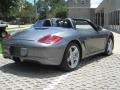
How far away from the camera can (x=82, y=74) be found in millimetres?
7820

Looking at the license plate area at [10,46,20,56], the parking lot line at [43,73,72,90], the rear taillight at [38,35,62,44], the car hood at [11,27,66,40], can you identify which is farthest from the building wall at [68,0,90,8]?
the parking lot line at [43,73,72,90]

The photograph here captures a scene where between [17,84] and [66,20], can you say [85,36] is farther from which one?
[17,84]

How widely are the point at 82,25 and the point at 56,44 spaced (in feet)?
6.08

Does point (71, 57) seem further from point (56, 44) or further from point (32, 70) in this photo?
point (32, 70)

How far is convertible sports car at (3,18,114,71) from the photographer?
7637 mm

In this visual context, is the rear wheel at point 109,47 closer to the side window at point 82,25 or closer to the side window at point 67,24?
the side window at point 82,25

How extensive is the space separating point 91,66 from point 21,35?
2137 mm

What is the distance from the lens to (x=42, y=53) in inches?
298

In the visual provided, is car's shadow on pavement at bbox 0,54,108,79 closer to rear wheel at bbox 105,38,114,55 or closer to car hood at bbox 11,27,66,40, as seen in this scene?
car hood at bbox 11,27,66,40

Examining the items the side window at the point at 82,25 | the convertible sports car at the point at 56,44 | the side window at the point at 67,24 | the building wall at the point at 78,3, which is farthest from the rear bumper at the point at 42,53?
the building wall at the point at 78,3

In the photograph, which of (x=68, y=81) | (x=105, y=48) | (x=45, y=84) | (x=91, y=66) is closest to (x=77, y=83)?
(x=68, y=81)

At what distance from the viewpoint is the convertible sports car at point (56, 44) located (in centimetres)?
764

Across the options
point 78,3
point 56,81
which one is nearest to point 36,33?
point 56,81

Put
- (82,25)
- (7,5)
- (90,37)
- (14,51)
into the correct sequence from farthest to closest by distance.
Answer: (7,5)
(82,25)
(90,37)
(14,51)
